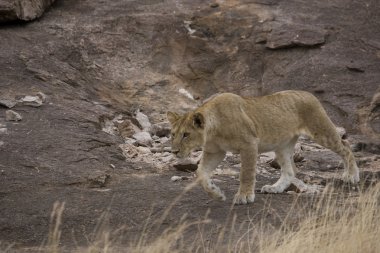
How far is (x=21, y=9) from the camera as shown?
15.8 metres

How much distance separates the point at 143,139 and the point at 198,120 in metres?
3.79

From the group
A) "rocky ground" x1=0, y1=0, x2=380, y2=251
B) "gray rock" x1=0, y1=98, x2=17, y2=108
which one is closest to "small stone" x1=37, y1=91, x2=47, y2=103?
"rocky ground" x1=0, y1=0, x2=380, y2=251

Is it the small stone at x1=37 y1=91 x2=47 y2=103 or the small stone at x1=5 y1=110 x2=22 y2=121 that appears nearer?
the small stone at x1=5 y1=110 x2=22 y2=121

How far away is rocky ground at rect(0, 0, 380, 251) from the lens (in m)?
10.3

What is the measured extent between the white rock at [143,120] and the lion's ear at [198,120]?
178 inches

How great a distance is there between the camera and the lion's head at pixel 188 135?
9.61 m

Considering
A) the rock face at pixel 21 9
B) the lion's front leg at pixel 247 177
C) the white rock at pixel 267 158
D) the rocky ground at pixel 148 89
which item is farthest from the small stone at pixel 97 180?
the rock face at pixel 21 9

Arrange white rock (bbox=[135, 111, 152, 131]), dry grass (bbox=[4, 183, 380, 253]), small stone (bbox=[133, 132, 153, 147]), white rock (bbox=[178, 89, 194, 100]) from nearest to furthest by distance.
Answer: dry grass (bbox=[4, 183, 380, 253]) < small stone (bbox=[133, 132, 153, 147]) < white rock (bbox=[135, 111, 152, 131]) < white rock (bbox=[178, 89, 194, 100])

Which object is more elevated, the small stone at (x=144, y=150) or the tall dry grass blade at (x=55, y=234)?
the tall dry grass blade at (x=55, y=234)

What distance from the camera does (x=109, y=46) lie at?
52.5 feet

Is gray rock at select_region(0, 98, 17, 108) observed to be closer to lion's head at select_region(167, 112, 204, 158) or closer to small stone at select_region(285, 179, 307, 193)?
lion's head at select_region(167, 112, 204, 158)

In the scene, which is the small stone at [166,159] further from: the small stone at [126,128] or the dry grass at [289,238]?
the dry grass at [289,238]

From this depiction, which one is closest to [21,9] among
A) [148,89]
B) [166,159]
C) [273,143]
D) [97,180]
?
[148,89]

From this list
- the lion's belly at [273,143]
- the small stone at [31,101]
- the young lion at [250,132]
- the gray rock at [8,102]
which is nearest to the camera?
the young lion at [250,132]
